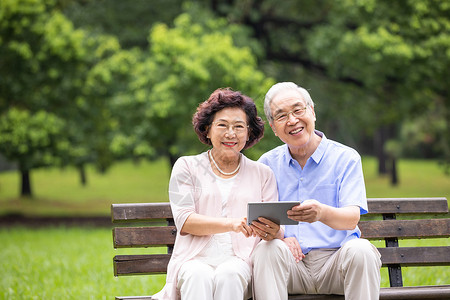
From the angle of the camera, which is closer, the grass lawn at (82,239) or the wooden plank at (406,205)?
the wooden plank at (406,205)

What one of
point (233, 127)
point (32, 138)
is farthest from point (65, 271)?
point (32, 138)

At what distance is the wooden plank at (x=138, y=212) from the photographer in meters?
4.12

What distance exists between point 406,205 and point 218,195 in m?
1.45

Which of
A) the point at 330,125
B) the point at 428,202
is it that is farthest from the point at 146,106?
the point at 330,125

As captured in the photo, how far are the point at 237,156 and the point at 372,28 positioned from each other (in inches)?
481

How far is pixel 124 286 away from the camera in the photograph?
21.4 ft

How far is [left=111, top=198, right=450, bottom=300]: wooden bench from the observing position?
4.11 metres

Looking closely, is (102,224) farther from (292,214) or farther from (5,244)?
(292,214)

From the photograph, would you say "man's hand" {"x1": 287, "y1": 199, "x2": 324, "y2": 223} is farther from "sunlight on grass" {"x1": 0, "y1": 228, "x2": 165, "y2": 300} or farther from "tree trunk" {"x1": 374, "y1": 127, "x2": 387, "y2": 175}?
"tree trunk" {"x1": 374, "y1": 127, "x2": 387, "y2": 175}

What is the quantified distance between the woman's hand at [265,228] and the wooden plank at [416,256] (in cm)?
112

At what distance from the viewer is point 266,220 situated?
342 cm

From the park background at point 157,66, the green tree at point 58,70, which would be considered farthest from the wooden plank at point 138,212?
the green tree at point 58,70

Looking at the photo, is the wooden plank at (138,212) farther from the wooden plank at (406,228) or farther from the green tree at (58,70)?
the green tree at (58,70)

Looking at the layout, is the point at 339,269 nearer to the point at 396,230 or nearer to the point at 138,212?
the point at 396,230
